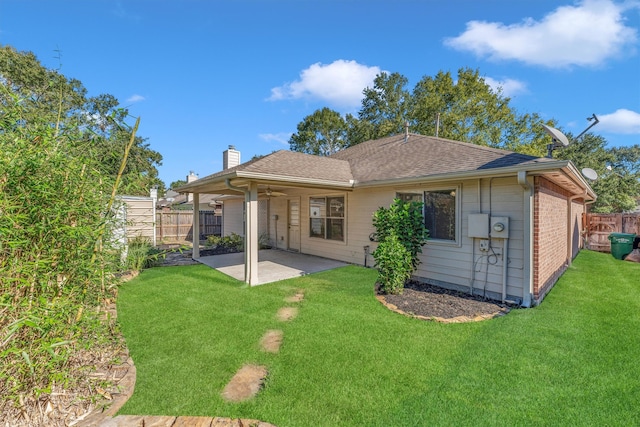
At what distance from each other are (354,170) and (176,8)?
6681mm

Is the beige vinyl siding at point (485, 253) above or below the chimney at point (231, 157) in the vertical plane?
below

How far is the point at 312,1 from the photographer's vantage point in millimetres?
8781

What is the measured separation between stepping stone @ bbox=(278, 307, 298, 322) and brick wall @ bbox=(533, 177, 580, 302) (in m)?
4.06

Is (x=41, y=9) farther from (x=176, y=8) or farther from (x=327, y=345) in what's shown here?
(x=327, y=345)

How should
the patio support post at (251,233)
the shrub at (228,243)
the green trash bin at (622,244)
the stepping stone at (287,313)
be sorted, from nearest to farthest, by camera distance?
the stepping stone at (287,313)
the patio support post at (251,233)
the green trash bin at (622,244)
the shrub at (228,243)

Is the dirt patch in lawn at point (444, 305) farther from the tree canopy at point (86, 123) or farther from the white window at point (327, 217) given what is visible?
the tree canopy at point (86, 123)

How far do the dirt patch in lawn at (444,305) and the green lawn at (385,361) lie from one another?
25 cm

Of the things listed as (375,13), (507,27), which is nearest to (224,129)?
(375,13)

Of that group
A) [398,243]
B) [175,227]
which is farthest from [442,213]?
[175,227]

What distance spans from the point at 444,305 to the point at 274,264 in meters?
4.80

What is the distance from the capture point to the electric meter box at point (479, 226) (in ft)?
17.1

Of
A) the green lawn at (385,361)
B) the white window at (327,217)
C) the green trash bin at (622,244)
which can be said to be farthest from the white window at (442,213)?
the green trash bin at (622,244)

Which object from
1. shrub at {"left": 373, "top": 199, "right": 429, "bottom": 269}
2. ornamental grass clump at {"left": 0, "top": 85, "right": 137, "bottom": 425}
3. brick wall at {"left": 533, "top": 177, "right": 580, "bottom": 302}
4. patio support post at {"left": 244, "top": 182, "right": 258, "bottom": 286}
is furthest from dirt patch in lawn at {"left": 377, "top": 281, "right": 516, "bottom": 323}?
ornamental grass clump at {"left": 0, "top": 85, "right": 137, "bottom": 425}

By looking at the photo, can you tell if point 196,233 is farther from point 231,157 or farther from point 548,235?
point 548,235
